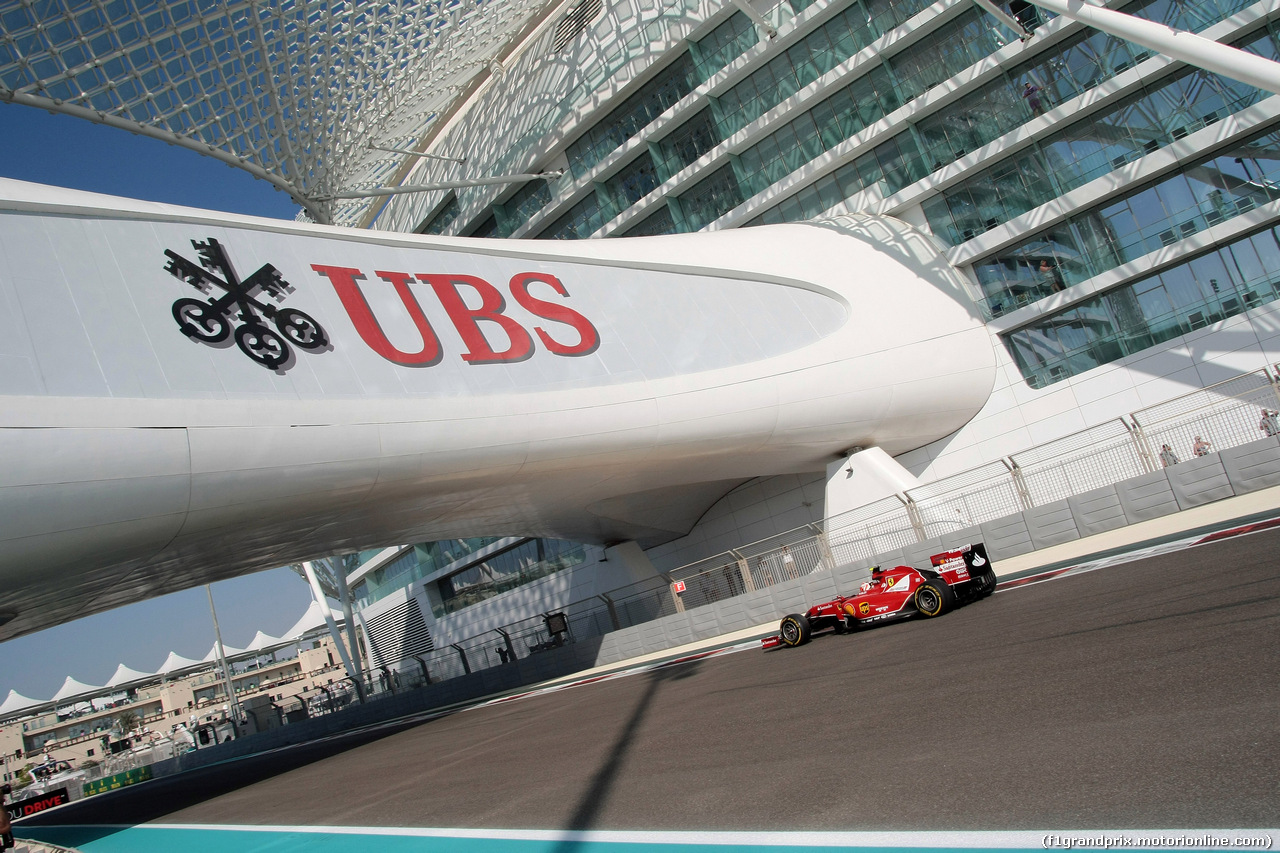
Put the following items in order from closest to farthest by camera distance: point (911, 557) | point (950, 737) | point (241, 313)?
point (950, 737), point (241, 313), point (911, 557)

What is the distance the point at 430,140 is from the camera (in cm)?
5338

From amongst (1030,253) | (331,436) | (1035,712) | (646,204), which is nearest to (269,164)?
(646,204)

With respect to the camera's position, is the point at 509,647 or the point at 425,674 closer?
the point at 509,647

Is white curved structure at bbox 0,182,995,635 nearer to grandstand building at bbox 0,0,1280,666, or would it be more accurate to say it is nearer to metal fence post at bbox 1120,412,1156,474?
grandstand building at bbox 0,0,1280,666

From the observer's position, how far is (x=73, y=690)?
8275 cm

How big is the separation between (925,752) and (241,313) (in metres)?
15.4

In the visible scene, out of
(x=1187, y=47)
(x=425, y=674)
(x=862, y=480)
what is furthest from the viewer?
(x=425, y=674)

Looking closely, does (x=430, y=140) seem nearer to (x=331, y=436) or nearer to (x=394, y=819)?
(x=331, y=436)

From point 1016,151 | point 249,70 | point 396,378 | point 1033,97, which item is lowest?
point 396,378

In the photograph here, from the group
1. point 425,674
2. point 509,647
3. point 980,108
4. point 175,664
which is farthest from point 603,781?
point 175,664

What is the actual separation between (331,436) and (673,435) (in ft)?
28.0

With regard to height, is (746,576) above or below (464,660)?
above

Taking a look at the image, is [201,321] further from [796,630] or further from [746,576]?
[746,576]

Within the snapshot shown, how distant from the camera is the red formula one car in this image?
13.0 metres
